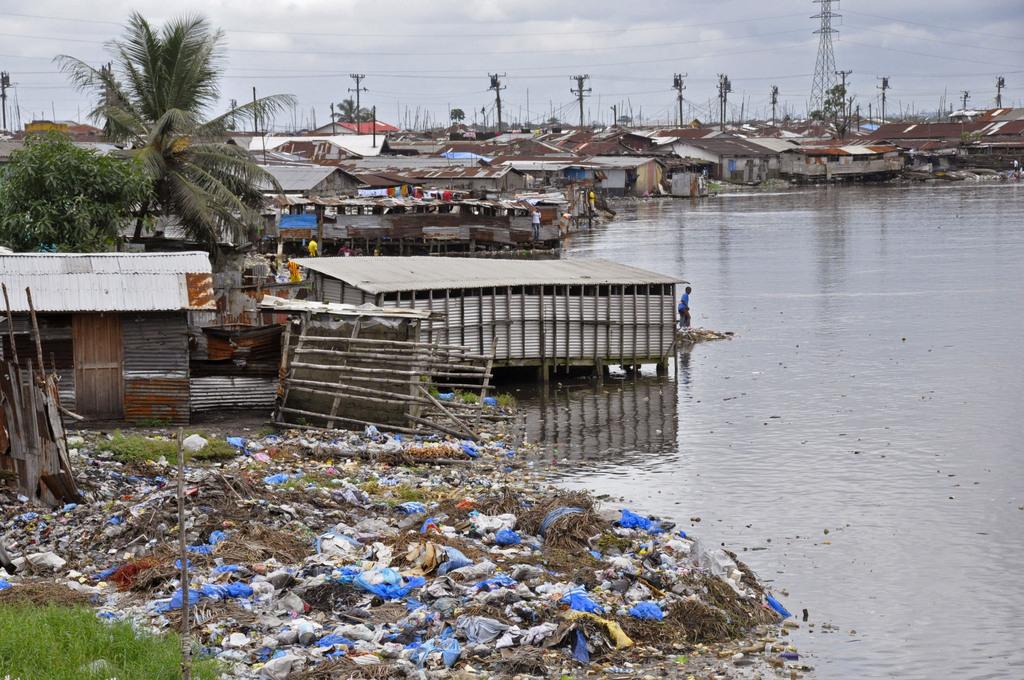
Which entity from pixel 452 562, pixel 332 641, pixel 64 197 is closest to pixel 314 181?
pixel 64 197

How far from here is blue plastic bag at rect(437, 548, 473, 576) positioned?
40.3ft

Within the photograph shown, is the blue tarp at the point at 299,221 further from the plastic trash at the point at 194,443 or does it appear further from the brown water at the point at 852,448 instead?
the plastic trash at the point at 194,443

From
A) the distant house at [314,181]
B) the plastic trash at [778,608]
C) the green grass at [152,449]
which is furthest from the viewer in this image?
the distant house at [314,181]

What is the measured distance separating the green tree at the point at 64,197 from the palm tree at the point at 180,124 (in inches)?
36.8

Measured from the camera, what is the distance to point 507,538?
44.7 feet

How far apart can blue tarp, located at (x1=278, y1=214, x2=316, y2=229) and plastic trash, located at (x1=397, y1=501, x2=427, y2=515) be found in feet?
116

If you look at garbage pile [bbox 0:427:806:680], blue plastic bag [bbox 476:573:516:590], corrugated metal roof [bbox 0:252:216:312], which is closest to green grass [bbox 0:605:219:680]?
garbage pile [bbox 0:427:806:680]

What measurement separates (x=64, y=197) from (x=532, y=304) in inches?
371

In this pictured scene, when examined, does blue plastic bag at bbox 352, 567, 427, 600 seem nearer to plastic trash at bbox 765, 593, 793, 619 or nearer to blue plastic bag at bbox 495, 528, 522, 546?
blue plastic bag at bbox 495, 528, 522, 546

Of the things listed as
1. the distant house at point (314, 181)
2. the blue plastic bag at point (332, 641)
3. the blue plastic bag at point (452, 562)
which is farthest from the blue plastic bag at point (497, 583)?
the distant house at point (314, 181)

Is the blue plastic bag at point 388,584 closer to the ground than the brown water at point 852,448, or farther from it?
farther from it

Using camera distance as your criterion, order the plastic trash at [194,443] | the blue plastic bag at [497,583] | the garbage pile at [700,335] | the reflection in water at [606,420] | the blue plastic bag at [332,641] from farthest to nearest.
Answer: the garbage pile at [700,335] < the reflection in water at [606,420] < the plastic trash at [194,443] < the blue plastic bag at [497,583] < the blue plastic bag at [332,641]

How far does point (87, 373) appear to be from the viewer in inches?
733

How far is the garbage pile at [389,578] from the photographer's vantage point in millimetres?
10812
